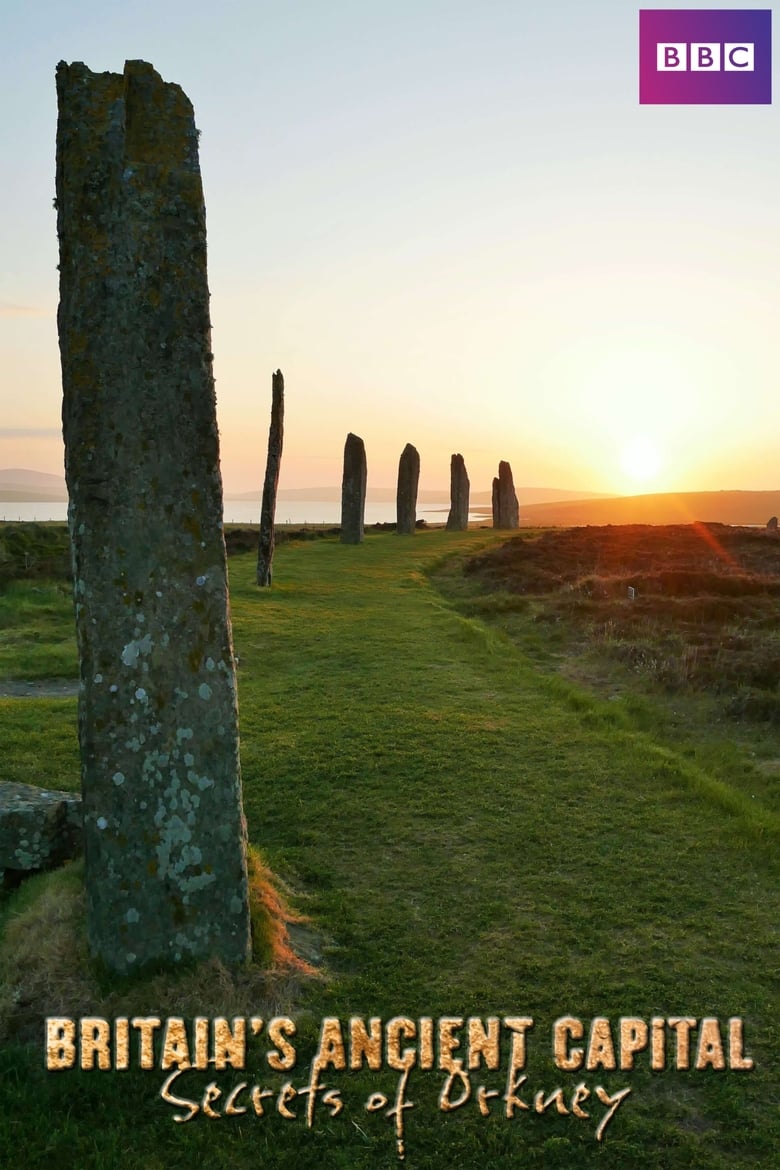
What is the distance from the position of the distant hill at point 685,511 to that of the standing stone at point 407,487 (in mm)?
37321

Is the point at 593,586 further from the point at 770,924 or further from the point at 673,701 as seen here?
the point at 770,924

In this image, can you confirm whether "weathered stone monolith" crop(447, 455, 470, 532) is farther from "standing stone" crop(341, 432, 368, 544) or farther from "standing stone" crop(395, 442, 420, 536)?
"standing stone" crop(341, 432, 368, 544)

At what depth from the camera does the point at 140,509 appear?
4852 millimetres

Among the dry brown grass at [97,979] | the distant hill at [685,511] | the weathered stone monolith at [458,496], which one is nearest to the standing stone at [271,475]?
the dry brown grass at [97,979]

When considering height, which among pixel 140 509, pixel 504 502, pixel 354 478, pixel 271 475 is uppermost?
pixel 354 478

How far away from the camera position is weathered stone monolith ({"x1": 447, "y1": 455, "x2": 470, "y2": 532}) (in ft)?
155

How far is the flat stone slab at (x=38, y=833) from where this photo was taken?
244 inches

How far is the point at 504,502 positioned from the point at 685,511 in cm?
5105

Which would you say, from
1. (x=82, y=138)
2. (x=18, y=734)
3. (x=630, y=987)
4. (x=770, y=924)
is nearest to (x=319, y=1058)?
(x=630, y=987)

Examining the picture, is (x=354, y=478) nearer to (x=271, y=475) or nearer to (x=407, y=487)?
(x=407, y=487)

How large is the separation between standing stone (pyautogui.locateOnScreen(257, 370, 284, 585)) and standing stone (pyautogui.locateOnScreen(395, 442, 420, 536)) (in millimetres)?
18911

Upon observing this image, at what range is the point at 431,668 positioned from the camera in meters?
14.3

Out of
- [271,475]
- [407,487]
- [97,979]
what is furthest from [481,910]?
[407,487]

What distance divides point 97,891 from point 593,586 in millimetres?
18359
